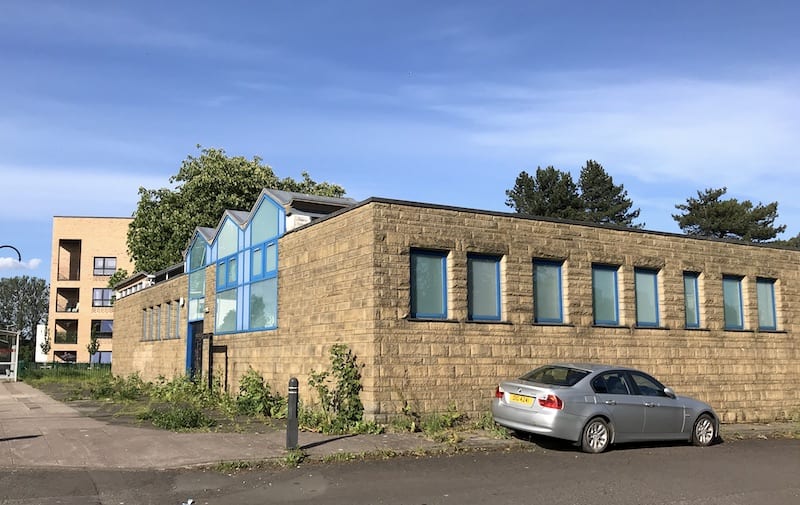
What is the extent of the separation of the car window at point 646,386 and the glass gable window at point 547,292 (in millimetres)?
3185

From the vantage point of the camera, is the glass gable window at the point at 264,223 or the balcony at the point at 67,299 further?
the balcony at the point at 67,299

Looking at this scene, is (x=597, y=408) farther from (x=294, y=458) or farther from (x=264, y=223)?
(x=264, y=223)

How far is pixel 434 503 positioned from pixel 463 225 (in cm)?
776

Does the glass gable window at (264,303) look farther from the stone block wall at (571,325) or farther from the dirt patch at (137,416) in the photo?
the stone block wall at (571,325)

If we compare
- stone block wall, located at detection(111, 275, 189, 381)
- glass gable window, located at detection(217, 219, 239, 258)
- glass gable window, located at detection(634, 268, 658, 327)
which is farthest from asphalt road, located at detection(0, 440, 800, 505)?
stone block wall, located at detection(111, 275, 189, 381)

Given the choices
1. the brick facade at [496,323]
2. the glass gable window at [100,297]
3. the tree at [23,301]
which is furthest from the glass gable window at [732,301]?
the tree at [23,301]

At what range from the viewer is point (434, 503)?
8.37 m

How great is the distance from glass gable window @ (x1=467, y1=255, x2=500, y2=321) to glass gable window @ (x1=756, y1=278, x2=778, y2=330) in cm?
892

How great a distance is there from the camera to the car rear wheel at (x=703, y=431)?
13.5 m

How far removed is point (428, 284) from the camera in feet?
49.0

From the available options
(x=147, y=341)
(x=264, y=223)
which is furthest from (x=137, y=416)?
(x=147, y=341)

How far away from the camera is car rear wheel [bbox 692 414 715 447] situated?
44.3 feet

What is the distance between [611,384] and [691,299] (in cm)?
752

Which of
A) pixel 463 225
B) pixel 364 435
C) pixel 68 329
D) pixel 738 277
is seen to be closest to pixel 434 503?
pixel 364 435
